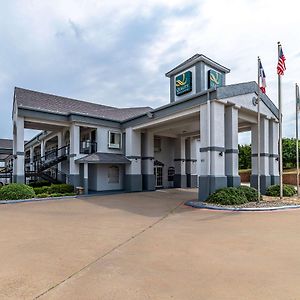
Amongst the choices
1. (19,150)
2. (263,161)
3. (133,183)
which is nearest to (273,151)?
(263,161)

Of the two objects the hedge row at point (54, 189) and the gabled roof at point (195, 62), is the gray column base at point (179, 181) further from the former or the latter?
the hedge row at point (54, 189)

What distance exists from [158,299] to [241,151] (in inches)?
1588

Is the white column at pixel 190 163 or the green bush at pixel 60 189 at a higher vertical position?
the white column at pixel 190 163

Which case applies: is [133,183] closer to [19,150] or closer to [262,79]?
[19,150]

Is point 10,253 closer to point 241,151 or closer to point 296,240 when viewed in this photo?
point 296,240

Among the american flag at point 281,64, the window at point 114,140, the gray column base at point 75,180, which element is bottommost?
the gray column base at point 75,180

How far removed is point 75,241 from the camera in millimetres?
6707

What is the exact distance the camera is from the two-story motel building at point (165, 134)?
14.4m

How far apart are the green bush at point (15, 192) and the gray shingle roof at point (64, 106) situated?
561cm

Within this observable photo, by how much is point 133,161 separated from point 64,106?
753 centimetres

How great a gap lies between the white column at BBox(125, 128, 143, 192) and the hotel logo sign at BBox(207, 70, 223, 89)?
23.0 ft

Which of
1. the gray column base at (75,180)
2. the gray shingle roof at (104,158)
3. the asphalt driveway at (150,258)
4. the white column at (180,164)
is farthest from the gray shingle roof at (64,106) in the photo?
the asphalt driveway at (150,258)

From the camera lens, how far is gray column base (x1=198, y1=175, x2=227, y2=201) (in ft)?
45.2

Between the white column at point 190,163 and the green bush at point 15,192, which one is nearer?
the green bush at point 15,192
